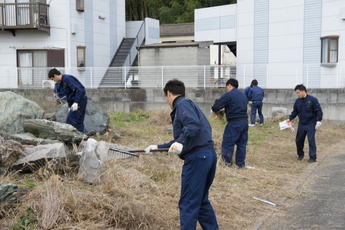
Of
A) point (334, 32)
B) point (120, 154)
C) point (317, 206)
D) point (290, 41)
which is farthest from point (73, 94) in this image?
point (290, 41)

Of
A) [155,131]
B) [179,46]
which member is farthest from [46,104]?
[179,46]

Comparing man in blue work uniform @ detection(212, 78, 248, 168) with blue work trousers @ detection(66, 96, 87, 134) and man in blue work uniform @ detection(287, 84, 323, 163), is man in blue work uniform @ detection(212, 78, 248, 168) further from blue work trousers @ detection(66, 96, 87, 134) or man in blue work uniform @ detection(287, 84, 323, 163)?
blue work trousers @ detection(66, 96, 87, 134)

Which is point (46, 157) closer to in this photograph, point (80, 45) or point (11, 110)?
point (11, 110)

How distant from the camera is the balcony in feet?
64.8

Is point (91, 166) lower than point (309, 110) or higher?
lower

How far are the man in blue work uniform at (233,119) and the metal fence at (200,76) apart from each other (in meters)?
9.18

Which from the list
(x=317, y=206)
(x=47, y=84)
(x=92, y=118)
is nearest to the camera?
(x=317, y=206)

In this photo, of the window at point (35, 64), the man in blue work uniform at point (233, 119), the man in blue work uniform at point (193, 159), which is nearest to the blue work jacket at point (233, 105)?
the man in blue work uniform at point (233, 119)

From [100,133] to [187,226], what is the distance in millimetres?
6622

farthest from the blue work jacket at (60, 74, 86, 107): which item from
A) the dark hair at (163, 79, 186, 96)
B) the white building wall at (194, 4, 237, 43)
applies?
the white building wall at (194, 4, 237, 43)

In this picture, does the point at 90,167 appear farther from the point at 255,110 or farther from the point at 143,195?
the point at 255,110

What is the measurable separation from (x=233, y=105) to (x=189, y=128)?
12.7 ft

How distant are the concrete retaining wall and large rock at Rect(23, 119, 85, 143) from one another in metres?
6.02

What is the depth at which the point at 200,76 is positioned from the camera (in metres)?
17.7
